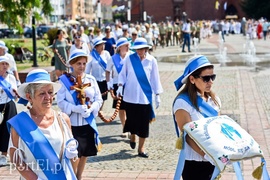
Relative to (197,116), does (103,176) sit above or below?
below

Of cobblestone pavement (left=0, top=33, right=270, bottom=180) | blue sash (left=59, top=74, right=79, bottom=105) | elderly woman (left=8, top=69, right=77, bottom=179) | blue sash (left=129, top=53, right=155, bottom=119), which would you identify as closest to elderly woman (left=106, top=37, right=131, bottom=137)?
cobblestone pavement (left=0, top=33, right=270, bottom=180)

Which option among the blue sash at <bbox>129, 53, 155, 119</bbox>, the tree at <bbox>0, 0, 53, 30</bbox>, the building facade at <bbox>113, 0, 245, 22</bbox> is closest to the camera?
the blue sash at <bbox>129, 53, 155, 119</bbox>

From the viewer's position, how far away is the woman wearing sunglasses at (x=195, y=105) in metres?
4.71

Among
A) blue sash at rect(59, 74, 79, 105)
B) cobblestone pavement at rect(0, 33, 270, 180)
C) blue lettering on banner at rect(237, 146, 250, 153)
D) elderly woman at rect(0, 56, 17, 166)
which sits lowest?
cobblestone pavement at rect(0, 33, 270, 180)

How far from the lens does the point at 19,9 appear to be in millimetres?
20234

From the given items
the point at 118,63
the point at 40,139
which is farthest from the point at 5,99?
the point at 40,139

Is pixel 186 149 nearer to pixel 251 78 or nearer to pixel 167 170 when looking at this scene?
pixel 167 170

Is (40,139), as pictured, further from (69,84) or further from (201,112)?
(69,84)

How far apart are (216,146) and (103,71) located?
7.54 metres

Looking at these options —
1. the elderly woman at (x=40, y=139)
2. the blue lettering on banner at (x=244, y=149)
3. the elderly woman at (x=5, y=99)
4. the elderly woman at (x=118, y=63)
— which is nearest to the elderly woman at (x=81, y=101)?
the elderly woman at (x=40, y=139)

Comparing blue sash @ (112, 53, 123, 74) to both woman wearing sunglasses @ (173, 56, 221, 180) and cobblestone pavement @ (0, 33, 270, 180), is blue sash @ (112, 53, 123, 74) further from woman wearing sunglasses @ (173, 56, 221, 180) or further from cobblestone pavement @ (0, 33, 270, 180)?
woman wearing sunglasses @ (173, 56, 221, 180)

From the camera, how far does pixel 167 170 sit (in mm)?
7730

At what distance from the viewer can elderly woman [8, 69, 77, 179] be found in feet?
14.1

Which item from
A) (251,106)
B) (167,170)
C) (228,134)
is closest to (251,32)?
(251,106)
